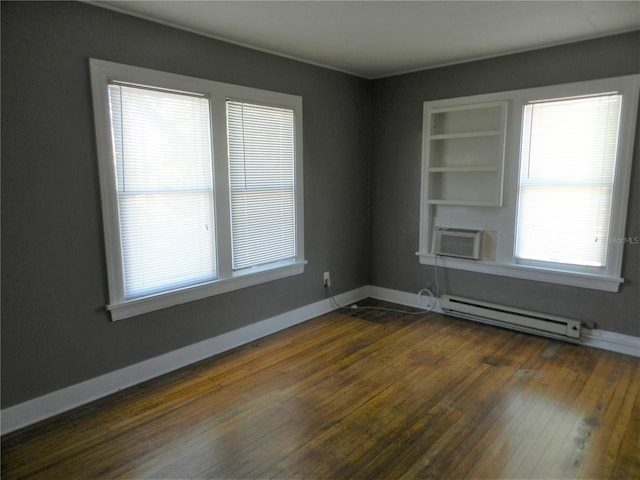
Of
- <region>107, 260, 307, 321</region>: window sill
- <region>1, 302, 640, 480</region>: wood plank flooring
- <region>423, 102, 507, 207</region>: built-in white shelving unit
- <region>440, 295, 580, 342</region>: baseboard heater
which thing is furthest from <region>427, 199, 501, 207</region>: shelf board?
<region>107, 260, 307, 321</region>: window sill

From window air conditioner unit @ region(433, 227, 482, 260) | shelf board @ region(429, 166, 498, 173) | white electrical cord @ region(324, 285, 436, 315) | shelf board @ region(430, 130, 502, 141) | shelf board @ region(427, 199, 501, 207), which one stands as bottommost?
white electrical cord @ region(324, 285, 436, 315)

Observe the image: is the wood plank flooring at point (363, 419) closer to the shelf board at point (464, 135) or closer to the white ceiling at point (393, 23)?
the shelf board at point (464, 135)

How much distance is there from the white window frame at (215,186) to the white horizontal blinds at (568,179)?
201cm

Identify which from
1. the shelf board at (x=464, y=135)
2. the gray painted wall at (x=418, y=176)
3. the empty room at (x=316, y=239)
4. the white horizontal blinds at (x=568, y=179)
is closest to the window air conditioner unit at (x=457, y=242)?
the empty room at (x=316, y=239)

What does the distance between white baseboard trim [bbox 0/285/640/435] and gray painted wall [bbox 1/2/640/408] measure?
0.20 feet

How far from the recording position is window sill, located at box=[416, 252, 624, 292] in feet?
10.9

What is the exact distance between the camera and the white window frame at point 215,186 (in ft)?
8.39

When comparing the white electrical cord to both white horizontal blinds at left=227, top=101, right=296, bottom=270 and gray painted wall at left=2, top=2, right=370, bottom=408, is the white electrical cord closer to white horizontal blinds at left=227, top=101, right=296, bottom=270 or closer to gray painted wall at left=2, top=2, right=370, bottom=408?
white horizontal blinds at left=227, top=101, right=296, bottom=270

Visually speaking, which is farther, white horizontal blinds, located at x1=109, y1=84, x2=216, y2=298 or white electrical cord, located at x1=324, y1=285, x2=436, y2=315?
white electrical cord, located at x1=324, y1=285, x2=436, y2=315

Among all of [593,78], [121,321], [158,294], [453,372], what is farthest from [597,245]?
[121,321]

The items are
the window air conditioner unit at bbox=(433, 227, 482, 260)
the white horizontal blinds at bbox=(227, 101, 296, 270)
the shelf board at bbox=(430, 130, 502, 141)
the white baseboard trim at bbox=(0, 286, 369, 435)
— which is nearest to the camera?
the white baseboard trim at bbox=(0, 286, 369, 435)

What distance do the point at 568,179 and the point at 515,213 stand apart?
488 mm

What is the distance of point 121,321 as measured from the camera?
2777 millimetres

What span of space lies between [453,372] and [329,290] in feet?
5.45
